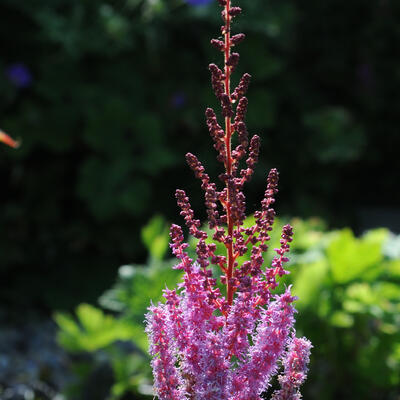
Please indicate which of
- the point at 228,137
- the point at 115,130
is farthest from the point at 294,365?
the point at 115,130

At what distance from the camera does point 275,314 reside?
0.93 meters

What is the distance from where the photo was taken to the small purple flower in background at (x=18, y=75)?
160 inches

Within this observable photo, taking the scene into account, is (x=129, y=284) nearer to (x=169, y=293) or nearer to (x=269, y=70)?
(x=169, y=293)

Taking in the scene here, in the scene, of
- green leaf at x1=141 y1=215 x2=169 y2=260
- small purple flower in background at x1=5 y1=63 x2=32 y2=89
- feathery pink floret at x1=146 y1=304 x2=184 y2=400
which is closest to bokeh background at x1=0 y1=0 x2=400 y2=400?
small purple flower in background at x1=5 y1=63 x2=32 y2=89

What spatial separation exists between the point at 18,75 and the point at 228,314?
3.43 metres

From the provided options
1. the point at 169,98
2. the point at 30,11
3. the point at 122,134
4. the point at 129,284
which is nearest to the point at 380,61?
the point at 169,98

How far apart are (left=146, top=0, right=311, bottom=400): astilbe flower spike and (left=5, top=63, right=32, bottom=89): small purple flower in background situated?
335 cm

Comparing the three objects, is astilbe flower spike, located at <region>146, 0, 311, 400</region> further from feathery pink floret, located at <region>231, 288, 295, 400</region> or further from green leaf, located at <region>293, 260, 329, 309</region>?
green leaf, located at <region>293, 260, 329, 309</region>

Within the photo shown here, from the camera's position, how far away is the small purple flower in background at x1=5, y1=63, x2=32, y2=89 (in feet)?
13.3

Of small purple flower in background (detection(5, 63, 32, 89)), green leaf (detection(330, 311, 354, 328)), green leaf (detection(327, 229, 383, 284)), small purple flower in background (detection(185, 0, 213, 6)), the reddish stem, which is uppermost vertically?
small purple flower in background (detection(185, 0, 213, 6))

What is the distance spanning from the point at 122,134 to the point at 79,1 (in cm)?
88

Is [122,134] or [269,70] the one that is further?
[269,70]

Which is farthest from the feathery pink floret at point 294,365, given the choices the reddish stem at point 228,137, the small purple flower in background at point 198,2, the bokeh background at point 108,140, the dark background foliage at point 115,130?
the small purple flower in background at point 198,2

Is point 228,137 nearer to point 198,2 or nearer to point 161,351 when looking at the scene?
point 161,351
